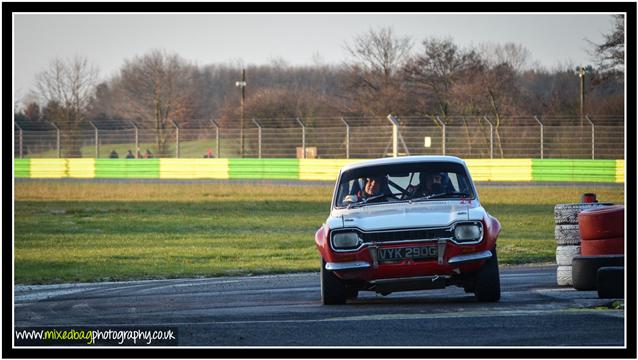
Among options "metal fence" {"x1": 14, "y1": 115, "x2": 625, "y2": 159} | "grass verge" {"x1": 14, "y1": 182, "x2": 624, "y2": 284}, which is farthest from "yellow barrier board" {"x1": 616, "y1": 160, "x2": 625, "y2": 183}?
"grass verge" {"x1": 14, "y1": 182, "x2": 624, "y2": 284}

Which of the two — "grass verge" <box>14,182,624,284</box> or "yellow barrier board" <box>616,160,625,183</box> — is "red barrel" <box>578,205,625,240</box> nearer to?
"grass verge" <box>14,182,624,284</box>

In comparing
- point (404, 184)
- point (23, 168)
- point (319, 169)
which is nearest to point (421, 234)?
point (404, 184)

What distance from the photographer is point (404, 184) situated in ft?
41.0

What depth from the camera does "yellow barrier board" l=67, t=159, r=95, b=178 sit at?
58125mm

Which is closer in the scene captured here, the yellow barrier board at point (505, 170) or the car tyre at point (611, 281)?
the car tyre at point (611, 281)

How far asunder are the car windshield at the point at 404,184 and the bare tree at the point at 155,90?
64706 mm

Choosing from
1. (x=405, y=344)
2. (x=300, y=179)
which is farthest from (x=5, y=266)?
(x=300, y=179)

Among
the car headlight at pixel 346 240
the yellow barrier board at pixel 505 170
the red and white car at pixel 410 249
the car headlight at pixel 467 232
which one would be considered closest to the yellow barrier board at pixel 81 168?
the yellow barrier board at pixel 505 170

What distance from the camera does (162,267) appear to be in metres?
17.6

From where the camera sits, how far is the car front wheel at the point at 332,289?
11.4 metres

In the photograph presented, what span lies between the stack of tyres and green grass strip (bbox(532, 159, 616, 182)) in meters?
31.6

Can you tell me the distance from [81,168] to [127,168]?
2506 mm

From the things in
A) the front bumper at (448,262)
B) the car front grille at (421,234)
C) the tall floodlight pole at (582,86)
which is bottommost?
the front bumper at (448,262)

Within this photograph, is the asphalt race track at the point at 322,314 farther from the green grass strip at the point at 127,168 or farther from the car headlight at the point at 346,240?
the green grass strip at the point at 127,168
